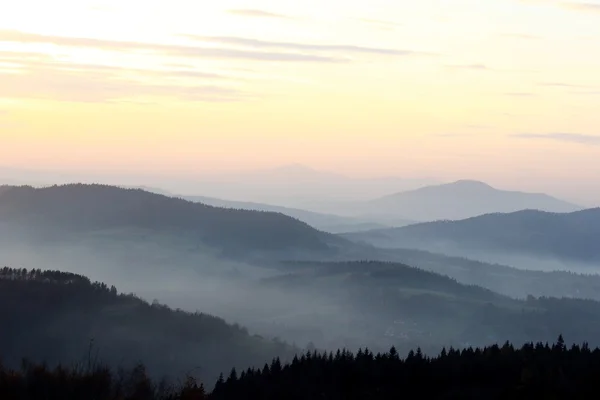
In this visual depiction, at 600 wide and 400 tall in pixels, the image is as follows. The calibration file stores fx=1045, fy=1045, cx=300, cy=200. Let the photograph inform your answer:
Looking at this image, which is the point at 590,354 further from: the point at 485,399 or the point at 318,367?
the point at 318,367

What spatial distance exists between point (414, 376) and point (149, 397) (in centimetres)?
3867

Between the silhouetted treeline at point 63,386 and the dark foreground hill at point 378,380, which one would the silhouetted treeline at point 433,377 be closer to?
the dark foreground hill at point 378,380

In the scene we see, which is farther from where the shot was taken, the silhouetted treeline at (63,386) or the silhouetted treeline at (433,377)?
the silhouetted treeline at (433,377)

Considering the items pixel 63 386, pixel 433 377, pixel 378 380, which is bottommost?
pixel 63 386

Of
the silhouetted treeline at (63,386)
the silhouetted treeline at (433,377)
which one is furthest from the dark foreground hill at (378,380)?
the silhouetted treeline at (63,386)

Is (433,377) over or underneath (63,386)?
over

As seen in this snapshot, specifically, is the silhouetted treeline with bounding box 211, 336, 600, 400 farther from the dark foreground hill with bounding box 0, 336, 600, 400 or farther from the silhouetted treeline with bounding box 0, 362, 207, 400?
the silhouetted treeline with bounding box 0, 362, 207, 400

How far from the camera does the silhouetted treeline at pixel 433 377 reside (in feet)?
383

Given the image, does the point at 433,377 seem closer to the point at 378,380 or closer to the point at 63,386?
the point at 378,380

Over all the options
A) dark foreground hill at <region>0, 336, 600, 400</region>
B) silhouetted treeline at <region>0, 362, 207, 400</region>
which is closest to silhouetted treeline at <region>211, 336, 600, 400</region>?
dark foreground hill at <region>0, 336, 600, 400</region>

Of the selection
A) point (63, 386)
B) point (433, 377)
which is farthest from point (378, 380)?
point (63, 386)

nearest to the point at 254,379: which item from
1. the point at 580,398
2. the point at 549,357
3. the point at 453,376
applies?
the point at 453,376

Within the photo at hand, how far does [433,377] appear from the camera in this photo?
135625mm

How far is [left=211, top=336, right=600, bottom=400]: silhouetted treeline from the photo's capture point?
11681cm
